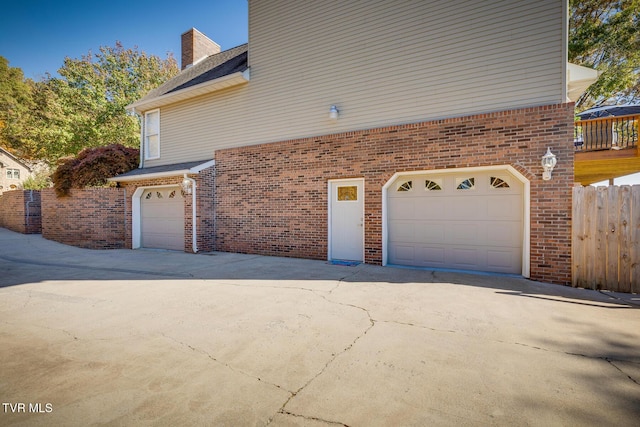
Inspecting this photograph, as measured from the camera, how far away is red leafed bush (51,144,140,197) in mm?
11000

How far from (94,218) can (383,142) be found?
417 inches

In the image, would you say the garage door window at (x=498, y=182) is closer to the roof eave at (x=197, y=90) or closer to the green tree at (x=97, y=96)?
the roof eave at (x=197, y=90)

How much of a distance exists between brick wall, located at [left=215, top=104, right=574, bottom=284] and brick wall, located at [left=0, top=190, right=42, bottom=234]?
10397mm

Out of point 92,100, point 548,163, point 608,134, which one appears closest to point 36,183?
point 92,100

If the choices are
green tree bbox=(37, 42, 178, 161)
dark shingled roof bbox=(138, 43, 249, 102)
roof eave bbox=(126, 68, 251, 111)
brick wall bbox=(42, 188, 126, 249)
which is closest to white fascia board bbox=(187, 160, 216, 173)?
roof eave bbox=(126, 68, 251, 111)

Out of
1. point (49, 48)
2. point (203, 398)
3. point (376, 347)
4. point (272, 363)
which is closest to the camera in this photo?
point (203, 398)

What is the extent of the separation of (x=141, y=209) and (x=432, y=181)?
33.7 ft

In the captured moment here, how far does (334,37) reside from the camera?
26.6ft

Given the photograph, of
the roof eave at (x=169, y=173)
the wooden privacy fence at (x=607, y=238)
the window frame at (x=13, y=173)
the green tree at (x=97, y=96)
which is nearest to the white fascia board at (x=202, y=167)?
the roof eave at (x=169, y=173)

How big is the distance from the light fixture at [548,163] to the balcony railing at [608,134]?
17.8ft

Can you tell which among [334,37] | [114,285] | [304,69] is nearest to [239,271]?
[114,285]

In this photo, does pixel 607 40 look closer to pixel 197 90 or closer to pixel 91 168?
pixel 197 90

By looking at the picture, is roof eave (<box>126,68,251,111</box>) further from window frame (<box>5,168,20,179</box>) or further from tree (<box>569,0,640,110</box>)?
window frame (<box>5,168,20,179</box>)

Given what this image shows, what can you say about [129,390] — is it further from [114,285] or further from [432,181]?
[432,181]
